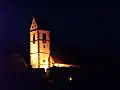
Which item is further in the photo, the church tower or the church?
the church tower

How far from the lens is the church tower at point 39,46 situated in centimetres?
4503

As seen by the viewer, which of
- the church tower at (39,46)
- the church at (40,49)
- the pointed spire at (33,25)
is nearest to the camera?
the church at (40,49)

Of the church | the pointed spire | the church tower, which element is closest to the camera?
the church

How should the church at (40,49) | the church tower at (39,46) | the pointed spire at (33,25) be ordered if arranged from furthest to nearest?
the pointed spire at (33,25) → the church tower at (39,46) → the church at (40,49)

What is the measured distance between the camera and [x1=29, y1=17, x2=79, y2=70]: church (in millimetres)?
44781

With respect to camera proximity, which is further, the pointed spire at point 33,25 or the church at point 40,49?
the pointed spire at point 33,25

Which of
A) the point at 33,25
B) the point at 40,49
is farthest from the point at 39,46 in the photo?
the point at 33,25

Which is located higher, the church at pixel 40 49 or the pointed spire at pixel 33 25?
the pointed spire at pixel 33 25

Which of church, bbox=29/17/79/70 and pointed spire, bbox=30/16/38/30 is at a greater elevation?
pointed spire, bbox=30/16/38/30

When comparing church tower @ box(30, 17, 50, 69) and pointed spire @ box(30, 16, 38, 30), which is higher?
pointed spire @ box(30, 16, 38, 30)

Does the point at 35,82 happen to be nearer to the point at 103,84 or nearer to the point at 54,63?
the point at 103,84

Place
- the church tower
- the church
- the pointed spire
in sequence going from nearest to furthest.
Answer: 1. the church
2. the church tower
3. the pointed spire

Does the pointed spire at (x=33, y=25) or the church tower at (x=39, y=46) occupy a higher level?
the pointed spire at (x=33, y=25)

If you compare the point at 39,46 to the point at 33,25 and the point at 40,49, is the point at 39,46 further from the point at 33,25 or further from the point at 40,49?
the point at 33,25
